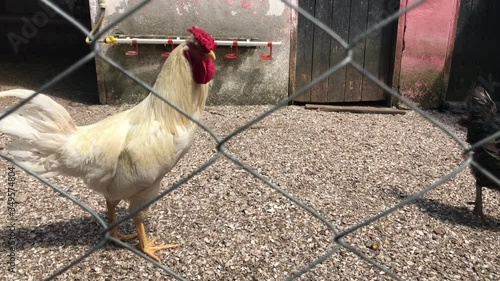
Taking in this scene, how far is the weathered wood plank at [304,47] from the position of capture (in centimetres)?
617

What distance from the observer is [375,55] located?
641 centimetres

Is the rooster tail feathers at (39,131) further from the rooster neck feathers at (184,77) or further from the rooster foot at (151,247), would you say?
the rooster foot at (151,247)

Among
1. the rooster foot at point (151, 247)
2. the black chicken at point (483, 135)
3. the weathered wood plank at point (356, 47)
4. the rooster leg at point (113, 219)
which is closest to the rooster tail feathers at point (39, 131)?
the rooster leg at point (113, 219)

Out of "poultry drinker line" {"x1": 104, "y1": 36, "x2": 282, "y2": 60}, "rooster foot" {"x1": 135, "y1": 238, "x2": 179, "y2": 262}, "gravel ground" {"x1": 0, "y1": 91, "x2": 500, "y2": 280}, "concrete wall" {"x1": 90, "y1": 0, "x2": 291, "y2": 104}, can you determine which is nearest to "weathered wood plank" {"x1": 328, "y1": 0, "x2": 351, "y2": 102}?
"concrete wall" {"x1": 90, "y1": 0, "x2": 291, "y2": 104}

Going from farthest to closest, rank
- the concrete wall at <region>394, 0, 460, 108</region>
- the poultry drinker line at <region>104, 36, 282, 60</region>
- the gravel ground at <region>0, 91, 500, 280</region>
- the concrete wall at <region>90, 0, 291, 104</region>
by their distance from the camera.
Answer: the concrete wall at <region>394, 0, 460, 108</region> < the concrete wall at <region>90, 0, 291, 104</region> < the poultry drinker line at <region>104, 36, 282, 60</region> < the gravel ground at <region>0, 91, 500, 280</region>

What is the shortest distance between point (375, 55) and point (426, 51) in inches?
29.1

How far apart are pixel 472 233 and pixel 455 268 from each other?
0.58 m

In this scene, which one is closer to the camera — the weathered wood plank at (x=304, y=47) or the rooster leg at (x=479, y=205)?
the rooster leg at (x=479, y=205)

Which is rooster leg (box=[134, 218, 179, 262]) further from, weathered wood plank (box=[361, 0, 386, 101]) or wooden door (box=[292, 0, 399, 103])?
weathered wood plank (box=[361, 0, 386, 101])

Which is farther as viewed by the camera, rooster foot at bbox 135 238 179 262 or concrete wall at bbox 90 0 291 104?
concrete wall at bbox 90 0 291 104

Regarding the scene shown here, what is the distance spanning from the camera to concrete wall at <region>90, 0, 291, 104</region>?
19.0 feet

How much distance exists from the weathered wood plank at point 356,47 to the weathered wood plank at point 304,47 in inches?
24.0

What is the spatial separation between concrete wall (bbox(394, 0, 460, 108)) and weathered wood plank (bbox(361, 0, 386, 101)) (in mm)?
248

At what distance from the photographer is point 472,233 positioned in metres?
3.24
